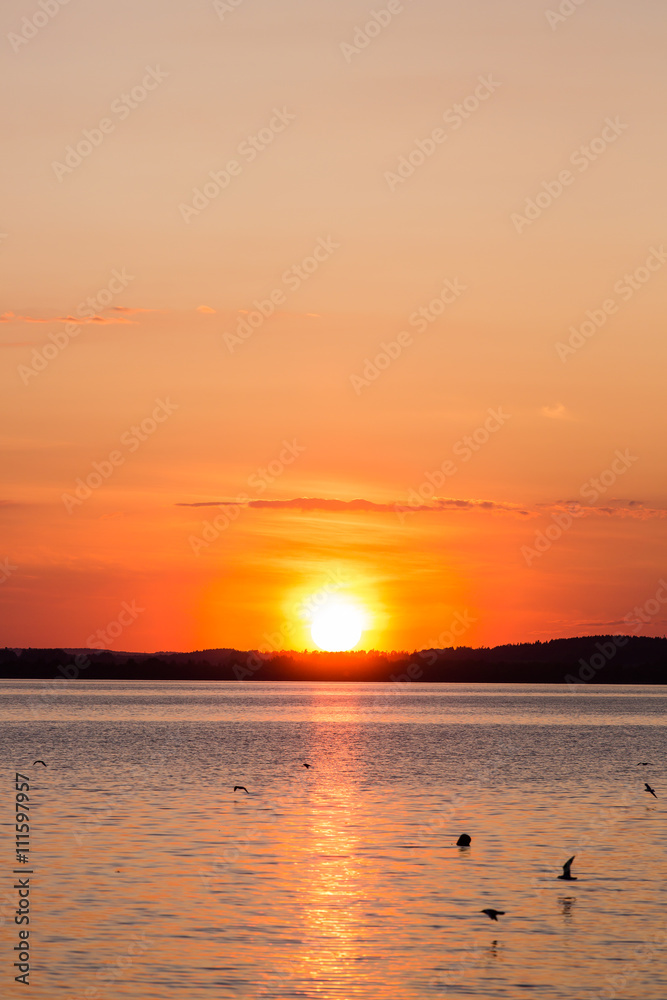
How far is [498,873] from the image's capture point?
39.2m

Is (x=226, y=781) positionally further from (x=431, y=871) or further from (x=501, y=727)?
(x=501, y=727)

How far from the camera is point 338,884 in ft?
123

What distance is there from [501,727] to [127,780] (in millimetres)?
93903

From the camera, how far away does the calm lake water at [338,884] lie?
90.4 ft

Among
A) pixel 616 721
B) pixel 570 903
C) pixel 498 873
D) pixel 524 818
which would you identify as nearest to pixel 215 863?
pixel 498 873

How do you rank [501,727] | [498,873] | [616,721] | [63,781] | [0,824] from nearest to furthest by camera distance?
[498,873] → [0,824] → [63,781] → [501,727] → [616,721]

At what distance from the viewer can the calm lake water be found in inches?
1085

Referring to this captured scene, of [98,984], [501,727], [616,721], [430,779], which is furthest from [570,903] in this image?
[616,721]

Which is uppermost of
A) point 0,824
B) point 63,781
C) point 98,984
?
point 63,781

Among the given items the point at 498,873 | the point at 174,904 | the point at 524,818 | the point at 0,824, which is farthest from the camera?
the point at 524,818

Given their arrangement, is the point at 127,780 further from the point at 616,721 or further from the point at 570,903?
the point at 616,721

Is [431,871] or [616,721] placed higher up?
[616,721]

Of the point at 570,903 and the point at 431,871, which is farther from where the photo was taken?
the point at 431,871

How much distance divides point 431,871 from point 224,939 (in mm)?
10841
